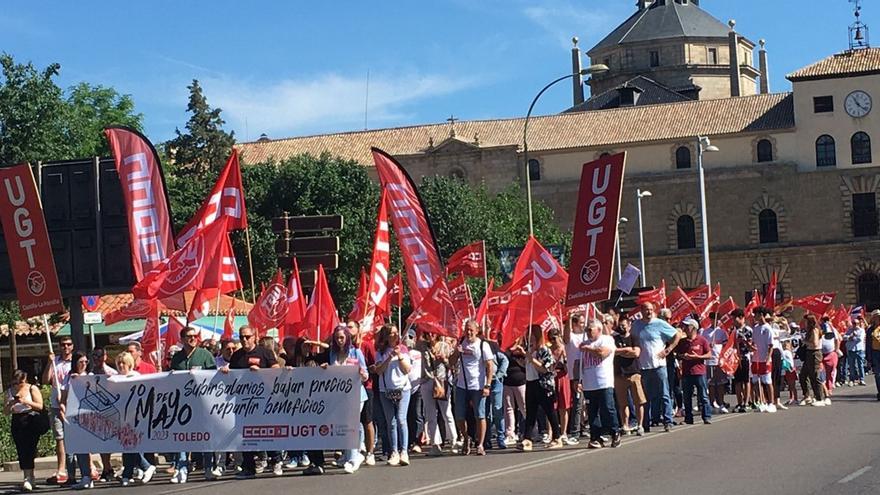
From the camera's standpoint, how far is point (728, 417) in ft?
72.2

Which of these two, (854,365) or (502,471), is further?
(854,365)

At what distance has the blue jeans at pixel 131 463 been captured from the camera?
55.9ft

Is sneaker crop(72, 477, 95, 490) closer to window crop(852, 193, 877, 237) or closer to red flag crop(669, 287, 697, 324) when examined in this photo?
red flag crop(669, 287, 697, 324)

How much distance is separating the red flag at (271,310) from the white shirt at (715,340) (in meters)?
6.99

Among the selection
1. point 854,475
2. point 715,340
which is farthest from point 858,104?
point 854,475

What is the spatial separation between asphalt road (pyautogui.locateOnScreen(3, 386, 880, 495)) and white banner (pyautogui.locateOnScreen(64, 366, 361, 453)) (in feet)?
1.57

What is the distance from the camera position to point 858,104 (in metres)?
81.0

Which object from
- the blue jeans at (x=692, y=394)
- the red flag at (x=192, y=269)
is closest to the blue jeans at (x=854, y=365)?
the blue jeans at (x=692, y=394)

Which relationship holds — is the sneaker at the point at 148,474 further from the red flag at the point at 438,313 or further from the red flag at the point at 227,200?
the red flag at the point at 438,313

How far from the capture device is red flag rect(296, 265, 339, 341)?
21388 mm

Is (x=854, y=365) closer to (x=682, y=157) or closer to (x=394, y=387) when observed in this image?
(x=394, y=387)

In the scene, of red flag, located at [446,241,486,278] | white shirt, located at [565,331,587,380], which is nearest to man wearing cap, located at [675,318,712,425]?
white shirt, located at [565,331,587,380]

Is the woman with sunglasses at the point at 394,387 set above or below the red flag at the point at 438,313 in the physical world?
below

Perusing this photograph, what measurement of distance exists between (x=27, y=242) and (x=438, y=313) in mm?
6048
